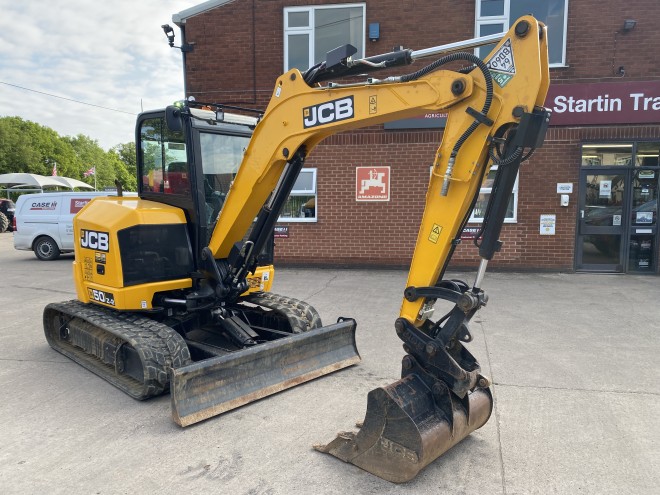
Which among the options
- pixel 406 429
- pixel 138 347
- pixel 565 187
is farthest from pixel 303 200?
pixel 406 429

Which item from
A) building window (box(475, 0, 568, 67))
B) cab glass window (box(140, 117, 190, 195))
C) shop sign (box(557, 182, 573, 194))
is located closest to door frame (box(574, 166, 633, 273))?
shop sign (box(557, 182, 573, 194))

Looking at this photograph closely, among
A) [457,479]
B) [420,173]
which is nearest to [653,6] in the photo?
[420,173]

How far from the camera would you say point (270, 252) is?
Answer: 19.6 ft

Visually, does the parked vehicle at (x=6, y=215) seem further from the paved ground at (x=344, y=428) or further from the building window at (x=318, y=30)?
the paved ground at (x=344, y=428)

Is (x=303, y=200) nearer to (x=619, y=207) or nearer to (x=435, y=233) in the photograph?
(x=619, y=207)

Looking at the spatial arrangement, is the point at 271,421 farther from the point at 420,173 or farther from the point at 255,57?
the point at 255,57

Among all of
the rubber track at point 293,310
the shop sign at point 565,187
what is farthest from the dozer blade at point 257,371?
the shop sign at point 565,187

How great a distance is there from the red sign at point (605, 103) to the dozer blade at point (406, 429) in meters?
9.04

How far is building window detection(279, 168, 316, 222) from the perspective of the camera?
11.9 metres

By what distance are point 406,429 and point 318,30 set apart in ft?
34.1

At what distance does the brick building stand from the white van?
5.36m

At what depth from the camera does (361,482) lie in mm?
3234

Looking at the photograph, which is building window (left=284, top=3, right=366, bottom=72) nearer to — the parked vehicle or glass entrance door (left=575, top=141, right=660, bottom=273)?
glass entrance door (left=575, top=141, right=660, bottom=273)

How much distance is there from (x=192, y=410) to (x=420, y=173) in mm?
8507
